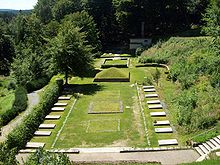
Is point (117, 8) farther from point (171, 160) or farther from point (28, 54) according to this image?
point (171, 160)

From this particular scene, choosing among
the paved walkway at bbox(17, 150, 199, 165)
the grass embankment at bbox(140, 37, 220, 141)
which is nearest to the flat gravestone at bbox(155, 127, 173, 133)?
the grass embankment at bbox(140, 37, 220, 141)

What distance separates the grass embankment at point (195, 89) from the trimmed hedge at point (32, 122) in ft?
36.9

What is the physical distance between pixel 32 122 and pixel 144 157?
9.88 m

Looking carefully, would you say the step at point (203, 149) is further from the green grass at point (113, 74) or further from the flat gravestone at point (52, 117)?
the green grass at point (113, 74)

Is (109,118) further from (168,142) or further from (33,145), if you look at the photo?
(33,145)

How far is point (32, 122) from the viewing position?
91.8ft

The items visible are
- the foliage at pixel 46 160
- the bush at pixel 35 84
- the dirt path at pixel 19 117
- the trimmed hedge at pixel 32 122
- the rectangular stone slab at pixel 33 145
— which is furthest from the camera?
the bush at pixel 35 84

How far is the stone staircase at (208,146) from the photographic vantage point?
22.4 meters

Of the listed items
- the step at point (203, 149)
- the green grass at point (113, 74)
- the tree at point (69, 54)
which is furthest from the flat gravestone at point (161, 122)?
the green grass at point (113, 74)

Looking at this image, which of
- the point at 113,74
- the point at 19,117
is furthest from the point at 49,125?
the point at 113,74

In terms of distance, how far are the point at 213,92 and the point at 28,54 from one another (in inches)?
1097

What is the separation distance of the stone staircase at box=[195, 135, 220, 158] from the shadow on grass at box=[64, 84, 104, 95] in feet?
57.9

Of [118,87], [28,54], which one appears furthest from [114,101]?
[28,54]

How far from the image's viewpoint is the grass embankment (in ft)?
87.2
